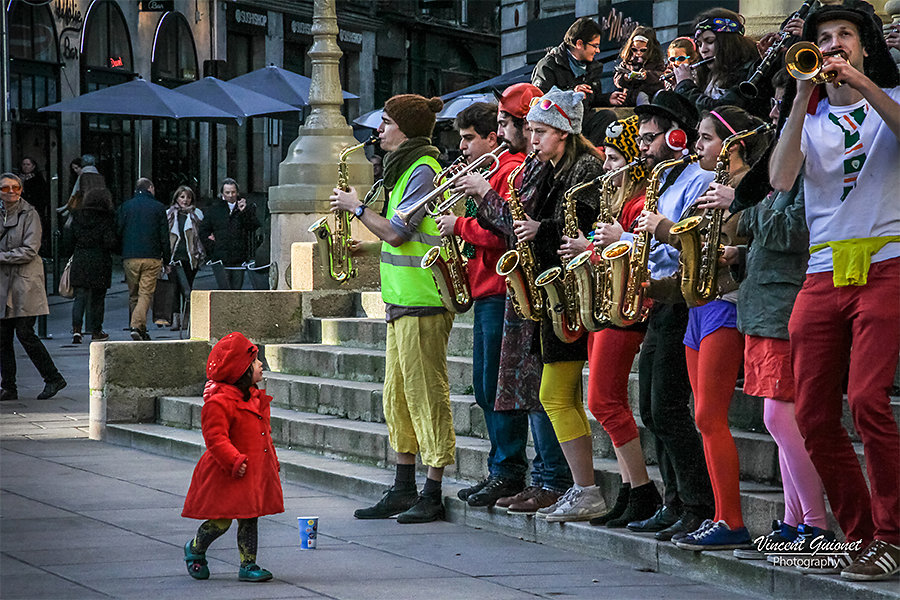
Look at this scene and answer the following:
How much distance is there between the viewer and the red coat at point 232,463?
661 centimetres

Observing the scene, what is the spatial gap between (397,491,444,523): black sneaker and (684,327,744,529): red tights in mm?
2021

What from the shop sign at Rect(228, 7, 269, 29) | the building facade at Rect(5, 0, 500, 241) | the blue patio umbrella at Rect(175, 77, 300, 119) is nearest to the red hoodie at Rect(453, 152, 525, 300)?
the blue patio umbrella at Rect(175, 77, 300, 119)

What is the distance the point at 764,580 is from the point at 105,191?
12586 mm

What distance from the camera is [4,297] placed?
42.4 ft

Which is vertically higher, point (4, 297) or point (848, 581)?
point (4, 297)

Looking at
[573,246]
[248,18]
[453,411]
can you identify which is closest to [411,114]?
[573,246]

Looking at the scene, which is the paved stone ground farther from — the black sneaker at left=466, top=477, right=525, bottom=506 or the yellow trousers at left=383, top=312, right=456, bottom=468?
the yellow trousers at left=383, top=312, right=456, bottom=468

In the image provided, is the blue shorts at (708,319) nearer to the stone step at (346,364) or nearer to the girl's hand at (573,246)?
the girl's hand at (573,246)

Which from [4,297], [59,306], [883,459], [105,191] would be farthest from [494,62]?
[883,459]

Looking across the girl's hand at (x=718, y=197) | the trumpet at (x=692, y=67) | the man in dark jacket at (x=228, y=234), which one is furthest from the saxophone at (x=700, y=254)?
the man in dark jacket at (x=228, y=234)

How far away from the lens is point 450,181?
7734mm

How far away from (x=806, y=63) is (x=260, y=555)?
3.50m

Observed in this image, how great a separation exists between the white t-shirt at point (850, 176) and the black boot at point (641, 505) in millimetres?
1669

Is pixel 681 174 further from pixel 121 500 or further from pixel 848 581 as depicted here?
pixel 121 500
